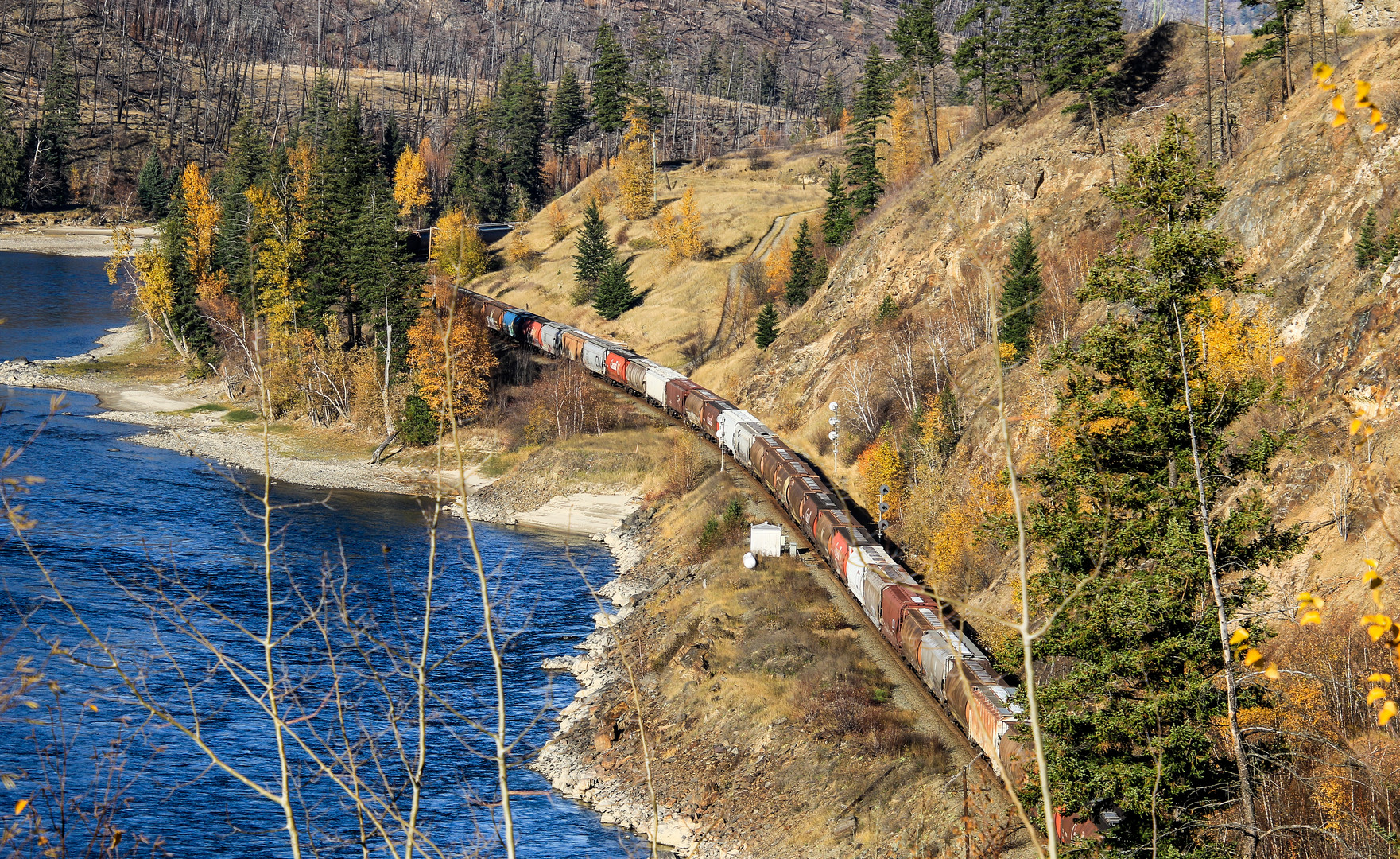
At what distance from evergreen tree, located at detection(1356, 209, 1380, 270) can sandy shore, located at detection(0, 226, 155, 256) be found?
160017 mm

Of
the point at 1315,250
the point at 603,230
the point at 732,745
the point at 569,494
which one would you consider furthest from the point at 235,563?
the point at 603,230

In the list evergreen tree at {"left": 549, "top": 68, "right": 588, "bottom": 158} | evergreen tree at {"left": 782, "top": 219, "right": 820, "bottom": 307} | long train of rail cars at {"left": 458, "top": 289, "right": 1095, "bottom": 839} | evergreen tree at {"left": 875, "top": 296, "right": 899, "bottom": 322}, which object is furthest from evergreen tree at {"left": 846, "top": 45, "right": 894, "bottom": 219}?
evergreen tree at {"left": 549, "top": 68, "right": 588, "bottom": 158}

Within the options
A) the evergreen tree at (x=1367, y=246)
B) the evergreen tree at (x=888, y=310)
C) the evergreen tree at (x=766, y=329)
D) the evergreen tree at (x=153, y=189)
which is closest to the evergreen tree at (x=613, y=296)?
the evergreen tree at (x=766, y=329)

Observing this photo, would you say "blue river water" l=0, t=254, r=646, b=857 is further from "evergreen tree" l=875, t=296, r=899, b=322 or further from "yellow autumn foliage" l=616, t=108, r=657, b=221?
"yellow autumn foliage" l=616, t=108, r=657, b=221

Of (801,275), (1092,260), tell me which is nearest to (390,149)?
(801,275)

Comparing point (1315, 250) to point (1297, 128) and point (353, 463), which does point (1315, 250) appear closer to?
point (1297, 128)

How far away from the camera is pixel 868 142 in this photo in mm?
104438

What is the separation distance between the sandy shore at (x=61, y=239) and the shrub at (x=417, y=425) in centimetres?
9677

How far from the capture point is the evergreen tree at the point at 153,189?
175 meters

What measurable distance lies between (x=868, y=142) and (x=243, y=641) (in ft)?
244

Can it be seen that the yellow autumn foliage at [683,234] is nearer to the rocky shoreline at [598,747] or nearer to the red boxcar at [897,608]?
the rocky shoreline at [598,747]

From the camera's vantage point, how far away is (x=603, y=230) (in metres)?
124

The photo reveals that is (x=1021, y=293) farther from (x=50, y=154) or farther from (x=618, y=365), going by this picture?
(x=50, y=154)

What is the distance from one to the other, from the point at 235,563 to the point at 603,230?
238 ft
